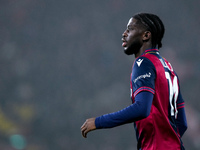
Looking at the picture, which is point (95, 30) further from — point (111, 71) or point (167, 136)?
point (167, 136)

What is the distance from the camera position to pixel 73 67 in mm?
8117

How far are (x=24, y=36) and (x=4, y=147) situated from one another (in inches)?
117

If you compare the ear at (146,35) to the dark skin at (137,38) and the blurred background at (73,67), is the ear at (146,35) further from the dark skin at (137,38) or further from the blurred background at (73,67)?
the blurred background at (73,67)

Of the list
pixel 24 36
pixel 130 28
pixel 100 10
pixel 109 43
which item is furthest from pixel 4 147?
pixel 130 28

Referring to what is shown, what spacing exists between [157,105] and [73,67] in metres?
6.65

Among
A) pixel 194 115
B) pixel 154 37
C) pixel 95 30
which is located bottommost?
pixel 154 37

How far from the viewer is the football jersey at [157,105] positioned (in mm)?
1504

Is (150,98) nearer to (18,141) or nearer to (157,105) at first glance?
(157,105)

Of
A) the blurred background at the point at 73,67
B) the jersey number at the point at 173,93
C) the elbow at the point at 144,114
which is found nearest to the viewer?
the elbow at the point at 144,114

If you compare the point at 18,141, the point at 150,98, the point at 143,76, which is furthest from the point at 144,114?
the point at 18,141

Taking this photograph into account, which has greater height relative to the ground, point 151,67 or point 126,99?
point 126,99

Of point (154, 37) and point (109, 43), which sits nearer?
point (154, 37)

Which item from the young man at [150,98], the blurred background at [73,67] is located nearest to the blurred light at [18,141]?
the blurred background at [73,67]

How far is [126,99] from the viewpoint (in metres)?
7.76
